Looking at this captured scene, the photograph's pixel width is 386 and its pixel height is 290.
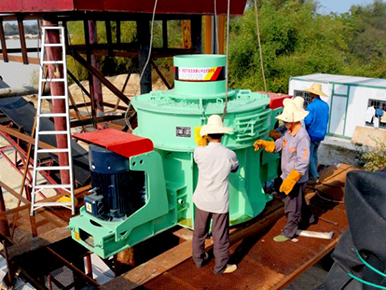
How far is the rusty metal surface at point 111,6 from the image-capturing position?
6078mm

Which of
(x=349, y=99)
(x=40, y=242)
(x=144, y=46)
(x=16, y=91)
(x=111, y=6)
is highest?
(x=111, y=6)

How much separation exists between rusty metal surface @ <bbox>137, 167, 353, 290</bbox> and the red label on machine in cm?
240

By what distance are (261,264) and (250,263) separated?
14 centimetres

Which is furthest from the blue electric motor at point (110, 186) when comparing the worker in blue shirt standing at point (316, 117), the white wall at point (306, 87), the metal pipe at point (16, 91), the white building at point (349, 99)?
the white wall at point (306, 87)

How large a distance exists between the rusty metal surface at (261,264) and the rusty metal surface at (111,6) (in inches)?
169

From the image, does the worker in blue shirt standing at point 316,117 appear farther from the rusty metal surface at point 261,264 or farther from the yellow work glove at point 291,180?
the yellow work glove at point 291,180

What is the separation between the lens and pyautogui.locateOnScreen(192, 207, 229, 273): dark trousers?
14.8 feet

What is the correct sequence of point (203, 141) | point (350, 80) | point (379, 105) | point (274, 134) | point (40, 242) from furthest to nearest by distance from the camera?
point (350, 80) → point (379, 105) → point (274, 134) → point (40, 242) → point (203, 141)

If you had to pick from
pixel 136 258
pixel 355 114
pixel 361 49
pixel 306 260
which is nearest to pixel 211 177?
pixel 306 260

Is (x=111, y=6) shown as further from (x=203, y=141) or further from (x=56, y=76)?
(x=203, y=141)

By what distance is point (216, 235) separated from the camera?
4547 millimetres

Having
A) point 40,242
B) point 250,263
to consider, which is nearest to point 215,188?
point 250,263

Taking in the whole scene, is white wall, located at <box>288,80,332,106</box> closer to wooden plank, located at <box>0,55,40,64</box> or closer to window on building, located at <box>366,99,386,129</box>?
window on building, located at <box>366,99,386,129</box>

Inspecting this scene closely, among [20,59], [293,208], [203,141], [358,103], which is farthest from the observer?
[358,103]
